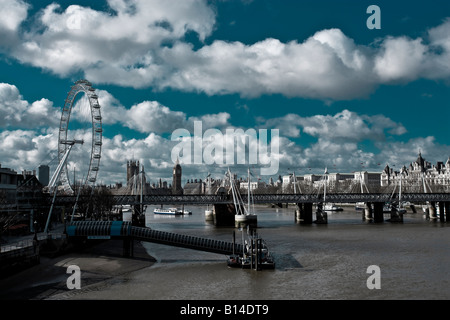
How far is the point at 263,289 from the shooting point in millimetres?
31766

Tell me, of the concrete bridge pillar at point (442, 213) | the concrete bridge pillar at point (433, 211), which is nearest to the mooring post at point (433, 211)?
the concrete bridge pillar at point (433, 211)

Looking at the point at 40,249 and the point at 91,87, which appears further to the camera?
the point at 91,87

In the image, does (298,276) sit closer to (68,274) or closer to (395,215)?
(68,274)

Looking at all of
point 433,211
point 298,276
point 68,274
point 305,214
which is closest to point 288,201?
point 305,214

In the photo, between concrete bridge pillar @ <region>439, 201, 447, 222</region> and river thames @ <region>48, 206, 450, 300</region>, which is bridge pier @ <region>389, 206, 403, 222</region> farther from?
river thames @ <region>48, 206, 450, 300</region>

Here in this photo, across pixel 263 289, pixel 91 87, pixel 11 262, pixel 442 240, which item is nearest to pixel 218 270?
pixel 263 289

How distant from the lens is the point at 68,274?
36625mm

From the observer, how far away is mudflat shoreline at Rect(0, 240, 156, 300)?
30669 millimetres

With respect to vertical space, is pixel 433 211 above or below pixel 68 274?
above

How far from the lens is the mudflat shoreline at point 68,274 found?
101ft

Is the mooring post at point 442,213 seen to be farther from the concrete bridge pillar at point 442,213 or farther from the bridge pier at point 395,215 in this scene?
the bridge pier at point 395,215

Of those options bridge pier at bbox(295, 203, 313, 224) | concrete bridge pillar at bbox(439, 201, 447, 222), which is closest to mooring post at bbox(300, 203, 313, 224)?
bridge pier at bbox(295, 203, 313, 224)
